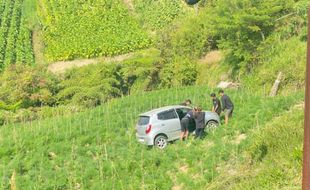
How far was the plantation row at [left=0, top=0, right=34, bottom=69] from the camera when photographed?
43000 millimetres

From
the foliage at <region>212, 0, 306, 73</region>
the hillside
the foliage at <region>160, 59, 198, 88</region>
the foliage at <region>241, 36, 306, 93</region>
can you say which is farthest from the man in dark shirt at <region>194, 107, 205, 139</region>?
the foliage at <region>160, 59, 198, 88</region>

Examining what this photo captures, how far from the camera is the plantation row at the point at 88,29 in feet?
137

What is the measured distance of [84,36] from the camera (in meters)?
44.6

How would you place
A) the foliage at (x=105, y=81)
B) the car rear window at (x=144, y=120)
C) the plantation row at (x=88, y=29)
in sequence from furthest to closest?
the plantation row at (x=88, y=29), the foliage at (x=105, y=81), the car rear window at (x=144, y=120)

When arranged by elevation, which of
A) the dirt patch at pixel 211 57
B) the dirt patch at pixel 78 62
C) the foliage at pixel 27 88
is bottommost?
the foliage at pixel 27 88

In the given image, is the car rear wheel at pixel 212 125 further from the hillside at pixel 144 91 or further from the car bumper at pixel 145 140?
the car bumper at pixel 145 140

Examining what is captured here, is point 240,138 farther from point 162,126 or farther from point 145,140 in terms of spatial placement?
point 145,140

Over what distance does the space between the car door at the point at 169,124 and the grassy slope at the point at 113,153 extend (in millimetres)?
911

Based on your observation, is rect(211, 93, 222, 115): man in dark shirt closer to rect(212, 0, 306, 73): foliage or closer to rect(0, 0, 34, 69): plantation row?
rect(212, 0, 306, 73): foliage

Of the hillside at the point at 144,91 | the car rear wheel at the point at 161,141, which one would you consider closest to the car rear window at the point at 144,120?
the car rear wheel at the point at 161,141

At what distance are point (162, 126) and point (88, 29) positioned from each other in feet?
95.3

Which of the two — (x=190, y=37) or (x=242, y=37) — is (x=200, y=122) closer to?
(x=242, y=37)

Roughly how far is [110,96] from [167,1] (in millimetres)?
20960

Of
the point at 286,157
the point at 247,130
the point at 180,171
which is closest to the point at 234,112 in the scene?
the point at 247,130
